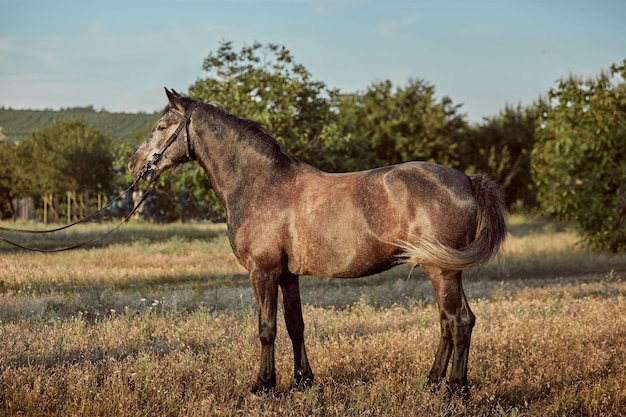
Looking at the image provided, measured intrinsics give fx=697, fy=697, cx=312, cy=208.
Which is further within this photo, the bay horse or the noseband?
the noseband

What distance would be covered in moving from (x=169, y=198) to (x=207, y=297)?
25.1 metres

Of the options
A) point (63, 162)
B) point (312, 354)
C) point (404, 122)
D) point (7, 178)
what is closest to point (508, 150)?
point (404, 122)

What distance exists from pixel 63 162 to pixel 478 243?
3444 cm

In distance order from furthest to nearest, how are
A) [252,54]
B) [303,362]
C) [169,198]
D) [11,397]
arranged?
[169,198], [252,54], [303,362], [11,397]

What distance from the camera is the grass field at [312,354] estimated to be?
19.6ft

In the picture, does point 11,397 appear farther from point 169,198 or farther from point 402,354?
point 169,198

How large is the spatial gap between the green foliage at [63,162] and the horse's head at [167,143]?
32262mm

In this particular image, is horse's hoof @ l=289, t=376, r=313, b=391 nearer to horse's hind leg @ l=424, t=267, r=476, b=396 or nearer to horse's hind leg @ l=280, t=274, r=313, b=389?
horse's hind leg @ l=280, t=274, r=313, b=389

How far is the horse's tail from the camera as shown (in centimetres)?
598

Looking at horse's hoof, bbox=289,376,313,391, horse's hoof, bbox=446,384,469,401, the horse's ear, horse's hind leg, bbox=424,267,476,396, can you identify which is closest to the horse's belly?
horse's hind leg, bbox=424,267,476,396

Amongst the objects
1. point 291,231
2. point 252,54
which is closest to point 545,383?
point 291,231

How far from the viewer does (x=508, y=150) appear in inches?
1922

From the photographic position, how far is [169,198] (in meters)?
36.7

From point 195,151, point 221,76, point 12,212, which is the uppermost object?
point 221,76
